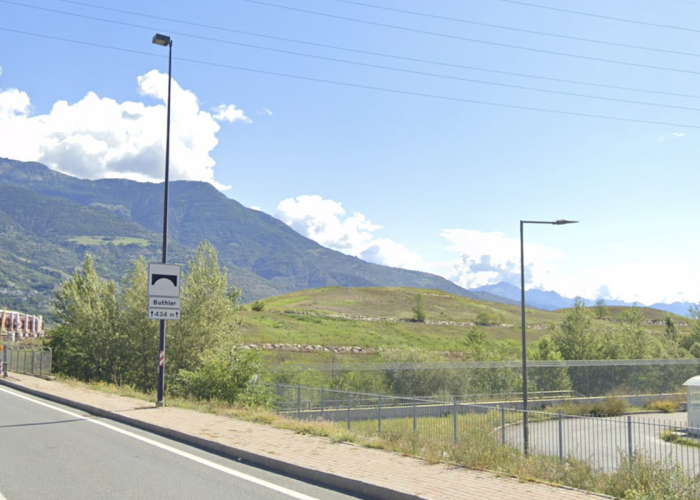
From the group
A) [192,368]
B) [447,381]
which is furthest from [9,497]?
[447,381]

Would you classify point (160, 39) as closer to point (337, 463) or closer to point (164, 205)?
point (164, 205)

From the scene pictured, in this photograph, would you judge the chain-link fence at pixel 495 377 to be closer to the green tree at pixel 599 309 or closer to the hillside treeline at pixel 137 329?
the hillside treeline at pixel 137 329

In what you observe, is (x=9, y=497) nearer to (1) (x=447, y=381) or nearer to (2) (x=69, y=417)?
(2) (x=69, y=417)

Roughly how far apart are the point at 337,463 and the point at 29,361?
2924 centimetres

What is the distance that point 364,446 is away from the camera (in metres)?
11.1

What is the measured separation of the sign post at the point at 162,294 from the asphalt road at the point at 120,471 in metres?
4.28

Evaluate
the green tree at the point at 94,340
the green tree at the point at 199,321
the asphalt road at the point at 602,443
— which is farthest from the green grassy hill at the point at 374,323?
the asphalt road at the point at 602,443

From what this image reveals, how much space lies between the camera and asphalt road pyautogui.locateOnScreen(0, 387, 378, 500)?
7.88 m

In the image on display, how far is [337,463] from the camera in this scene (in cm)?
937

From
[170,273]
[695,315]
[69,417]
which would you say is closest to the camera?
[69,417]

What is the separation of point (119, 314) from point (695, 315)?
65498 millimetres

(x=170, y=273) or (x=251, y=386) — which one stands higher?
(x=170, y=273)

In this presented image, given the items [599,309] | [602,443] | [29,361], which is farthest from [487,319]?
[602,443]

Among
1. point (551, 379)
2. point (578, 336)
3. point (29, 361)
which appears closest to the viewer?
point (29, 361)
